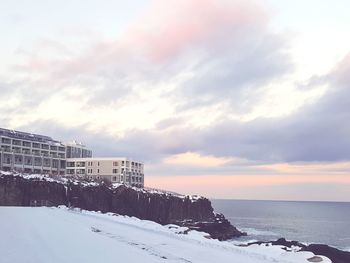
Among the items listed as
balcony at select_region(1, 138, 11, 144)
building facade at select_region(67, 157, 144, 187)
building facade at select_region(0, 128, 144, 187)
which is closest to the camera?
building facade at select_region(0, 128, 144, 187)

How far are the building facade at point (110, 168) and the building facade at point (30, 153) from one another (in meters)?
4.14

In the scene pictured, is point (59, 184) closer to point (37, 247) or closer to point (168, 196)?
point (168, 196)

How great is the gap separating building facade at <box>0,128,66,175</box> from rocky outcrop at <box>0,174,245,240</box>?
41.8 metres

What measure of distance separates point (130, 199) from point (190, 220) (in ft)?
39.2

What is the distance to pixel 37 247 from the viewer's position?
1794cm

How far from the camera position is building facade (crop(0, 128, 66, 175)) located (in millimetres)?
119062

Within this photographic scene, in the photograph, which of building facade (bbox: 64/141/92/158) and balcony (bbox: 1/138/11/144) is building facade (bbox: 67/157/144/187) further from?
balcony (bbox: 1/138/11/144)

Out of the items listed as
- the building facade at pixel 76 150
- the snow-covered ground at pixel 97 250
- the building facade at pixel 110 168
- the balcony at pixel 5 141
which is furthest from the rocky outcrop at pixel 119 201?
the building facade at pixel 76 150

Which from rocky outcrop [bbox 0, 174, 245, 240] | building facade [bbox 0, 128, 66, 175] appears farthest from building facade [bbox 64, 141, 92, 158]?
rocky outcrop [bbox 0, 174, 245, 240]

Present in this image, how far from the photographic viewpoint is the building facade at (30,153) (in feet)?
391

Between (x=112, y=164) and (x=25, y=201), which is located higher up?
(x=112, y=164)

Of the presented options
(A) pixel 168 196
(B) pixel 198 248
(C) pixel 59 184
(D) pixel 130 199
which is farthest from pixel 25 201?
(B) pixel 198 248

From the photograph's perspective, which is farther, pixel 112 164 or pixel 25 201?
pixel 112 164

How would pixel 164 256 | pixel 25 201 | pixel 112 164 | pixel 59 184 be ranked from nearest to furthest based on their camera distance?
pixel 164 256 → pixel 25 201 → pixel 59 184 → pixel 112 164
